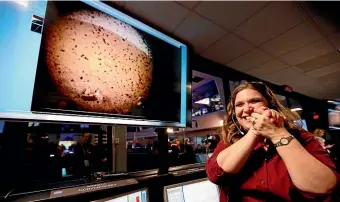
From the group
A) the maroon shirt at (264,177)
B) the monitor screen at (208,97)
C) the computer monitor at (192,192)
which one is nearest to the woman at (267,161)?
the maroon shirt at (264,177)

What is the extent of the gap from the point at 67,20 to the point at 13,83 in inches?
22.9

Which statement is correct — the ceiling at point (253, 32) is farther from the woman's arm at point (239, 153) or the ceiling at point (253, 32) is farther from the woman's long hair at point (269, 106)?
the woman's arm at point (239, 153)

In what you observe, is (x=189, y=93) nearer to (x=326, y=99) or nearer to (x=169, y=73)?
(x=169, y=73)

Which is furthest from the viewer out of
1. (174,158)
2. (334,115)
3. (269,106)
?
(334,115)

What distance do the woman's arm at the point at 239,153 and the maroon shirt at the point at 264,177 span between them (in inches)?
2.0

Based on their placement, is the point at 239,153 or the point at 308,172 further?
the point at 239,153

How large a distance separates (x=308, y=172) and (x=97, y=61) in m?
1.44

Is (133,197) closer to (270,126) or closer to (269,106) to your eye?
(270,126)

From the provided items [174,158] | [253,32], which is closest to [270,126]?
[253,32]

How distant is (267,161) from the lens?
101 centimetres

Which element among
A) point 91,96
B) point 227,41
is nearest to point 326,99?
point 227,41

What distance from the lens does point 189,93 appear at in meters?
2.26

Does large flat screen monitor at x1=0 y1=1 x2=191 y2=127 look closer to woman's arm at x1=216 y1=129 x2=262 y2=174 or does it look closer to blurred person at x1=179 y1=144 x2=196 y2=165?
blurred person at x1=179 y1=144 x2=196 y2=165

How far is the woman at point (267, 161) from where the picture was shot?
769 millimetres
